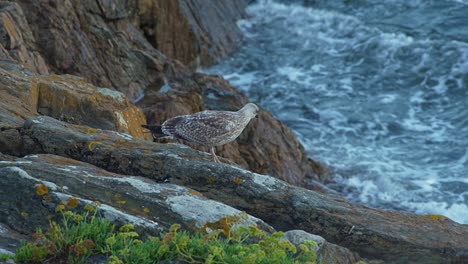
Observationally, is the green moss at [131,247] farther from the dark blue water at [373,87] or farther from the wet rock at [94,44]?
the dark blue water at [373,87]

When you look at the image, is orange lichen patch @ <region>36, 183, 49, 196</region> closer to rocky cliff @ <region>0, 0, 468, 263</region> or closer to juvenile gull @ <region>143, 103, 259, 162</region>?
rocky cliff @ <region>0, 0, 468, 263</region>

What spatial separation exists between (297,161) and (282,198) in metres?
7.90

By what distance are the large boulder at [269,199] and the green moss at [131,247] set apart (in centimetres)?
185

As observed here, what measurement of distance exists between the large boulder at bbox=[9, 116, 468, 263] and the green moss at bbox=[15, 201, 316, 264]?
1.85m

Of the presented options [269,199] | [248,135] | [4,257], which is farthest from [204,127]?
[248,135]

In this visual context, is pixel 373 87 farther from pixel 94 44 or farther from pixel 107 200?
pixel 107 200

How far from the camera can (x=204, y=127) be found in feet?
33.3

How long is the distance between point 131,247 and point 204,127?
4550 millimetres

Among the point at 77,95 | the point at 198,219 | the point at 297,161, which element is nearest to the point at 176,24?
the point at 297,161

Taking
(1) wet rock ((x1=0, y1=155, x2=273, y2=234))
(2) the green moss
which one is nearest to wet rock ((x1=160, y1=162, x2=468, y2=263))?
(1) wet rock ((x1=0, y1=155, x2=273, y2=234))

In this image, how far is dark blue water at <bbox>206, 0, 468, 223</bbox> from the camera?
16.7 meters

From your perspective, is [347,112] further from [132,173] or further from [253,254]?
[253,254]

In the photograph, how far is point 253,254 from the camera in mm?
5461

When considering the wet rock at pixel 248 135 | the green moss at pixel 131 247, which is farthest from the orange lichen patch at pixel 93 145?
the wet rock at pixel 248 135
